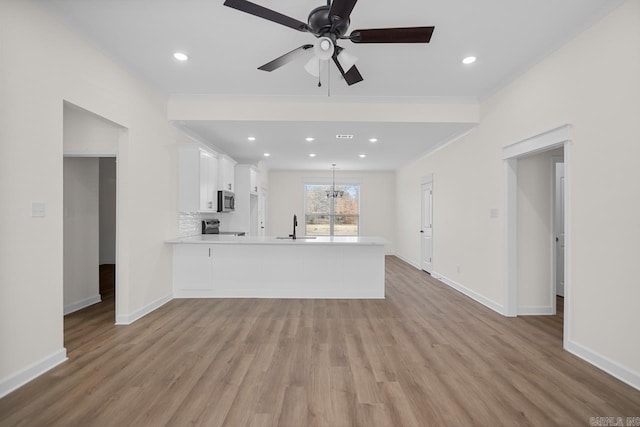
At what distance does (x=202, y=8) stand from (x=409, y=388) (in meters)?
3.49

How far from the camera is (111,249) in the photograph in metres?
7.30

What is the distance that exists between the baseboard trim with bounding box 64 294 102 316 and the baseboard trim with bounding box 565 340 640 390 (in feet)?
19.0

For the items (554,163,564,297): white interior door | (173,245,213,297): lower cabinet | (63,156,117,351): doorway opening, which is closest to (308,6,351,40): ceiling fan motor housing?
(173,245,213,297): lower cabinet

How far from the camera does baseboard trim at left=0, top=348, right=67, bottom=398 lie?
83.4 inches

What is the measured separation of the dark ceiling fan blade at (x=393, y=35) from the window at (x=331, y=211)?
7530mm

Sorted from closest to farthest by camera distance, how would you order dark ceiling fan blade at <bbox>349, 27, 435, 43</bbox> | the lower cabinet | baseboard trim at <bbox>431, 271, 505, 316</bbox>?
dark ceiling fan blade at <bbox>349, 27, 435, 43</bbox>
baseboard trim at <bbox>431, 271, 505, 316</bbox>
the lower cabinet

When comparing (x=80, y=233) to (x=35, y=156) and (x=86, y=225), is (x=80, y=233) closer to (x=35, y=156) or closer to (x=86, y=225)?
(x=86, y=225)

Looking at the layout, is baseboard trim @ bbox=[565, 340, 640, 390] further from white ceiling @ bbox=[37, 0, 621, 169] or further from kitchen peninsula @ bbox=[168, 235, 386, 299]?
white ceiling @ bbox=[37, 0, 621, 169]

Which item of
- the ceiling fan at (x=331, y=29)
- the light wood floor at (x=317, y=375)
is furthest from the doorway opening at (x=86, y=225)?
the ceiling fan at (x=331, y=29)

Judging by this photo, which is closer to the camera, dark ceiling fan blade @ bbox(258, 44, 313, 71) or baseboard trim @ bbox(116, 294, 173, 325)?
dark ceiling fan blade @ bbox(258, 44, 313, 71)

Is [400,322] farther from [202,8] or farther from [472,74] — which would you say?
[202,8]

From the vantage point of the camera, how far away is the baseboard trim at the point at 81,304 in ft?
12.7

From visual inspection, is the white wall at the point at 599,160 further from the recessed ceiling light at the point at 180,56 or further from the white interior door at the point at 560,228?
the recessed ceiling light at the point at 180,56

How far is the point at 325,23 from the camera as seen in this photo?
209 centimetres
